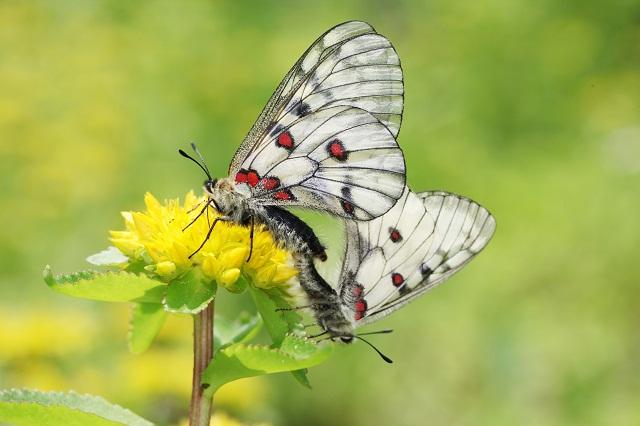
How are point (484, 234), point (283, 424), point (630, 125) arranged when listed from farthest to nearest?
point (630, 125)
point (283, 424)
point (484, 234)

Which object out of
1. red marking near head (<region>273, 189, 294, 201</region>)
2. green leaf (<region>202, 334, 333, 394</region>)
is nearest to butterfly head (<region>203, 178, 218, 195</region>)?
red marking near head (<region>273, 189, 294, 201</region>)

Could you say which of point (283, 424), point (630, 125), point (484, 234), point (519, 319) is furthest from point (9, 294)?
point (630, 125)

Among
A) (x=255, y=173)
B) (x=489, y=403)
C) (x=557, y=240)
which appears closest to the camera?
(x=255, y=173)

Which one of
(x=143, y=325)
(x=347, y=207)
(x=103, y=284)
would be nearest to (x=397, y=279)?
(x=347, y=207)

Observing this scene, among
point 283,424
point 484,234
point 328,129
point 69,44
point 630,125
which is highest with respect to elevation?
point 69,44

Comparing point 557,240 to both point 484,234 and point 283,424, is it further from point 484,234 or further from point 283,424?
point 484,234

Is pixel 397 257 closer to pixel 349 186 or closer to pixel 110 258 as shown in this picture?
pixel 349 186


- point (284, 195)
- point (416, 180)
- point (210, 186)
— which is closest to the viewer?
point (210, 186)
